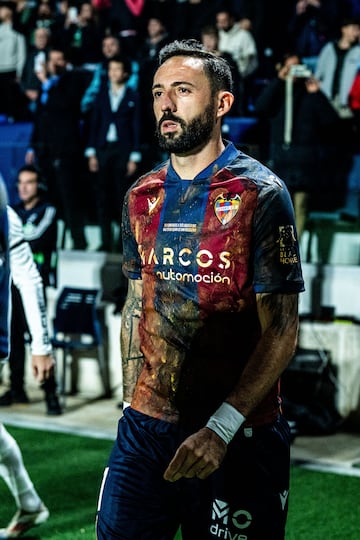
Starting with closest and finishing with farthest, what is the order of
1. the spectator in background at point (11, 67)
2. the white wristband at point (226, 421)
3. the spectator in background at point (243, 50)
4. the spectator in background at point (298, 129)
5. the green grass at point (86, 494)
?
the white wristband at point (226, 421) → the green grass at point (86, 494) → the spectator in background at point (298, 129) → the spectator in background at point (243, 50) → the spectator in background at point (11, 67)

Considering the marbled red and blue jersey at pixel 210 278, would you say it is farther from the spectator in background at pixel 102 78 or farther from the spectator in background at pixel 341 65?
the spectator in background at pixel 102 78

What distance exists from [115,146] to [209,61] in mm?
7645

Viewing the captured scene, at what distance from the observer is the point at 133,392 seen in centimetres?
378

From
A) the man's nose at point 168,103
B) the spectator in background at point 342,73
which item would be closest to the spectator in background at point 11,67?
the spectator in background at point 342,73

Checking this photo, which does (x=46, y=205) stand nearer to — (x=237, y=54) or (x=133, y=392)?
(x=237, y=54)

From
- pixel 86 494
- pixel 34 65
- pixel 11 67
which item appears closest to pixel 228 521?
pixel 86 494

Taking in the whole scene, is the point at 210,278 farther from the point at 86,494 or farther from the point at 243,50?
the point at 243,50

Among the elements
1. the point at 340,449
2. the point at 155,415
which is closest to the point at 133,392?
the point at 155,415

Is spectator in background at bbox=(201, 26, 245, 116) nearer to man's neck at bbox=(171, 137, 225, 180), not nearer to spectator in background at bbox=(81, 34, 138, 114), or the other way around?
spectator in background at bbox=(81, 34, 138, 114)

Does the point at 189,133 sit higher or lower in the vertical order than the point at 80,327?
higher

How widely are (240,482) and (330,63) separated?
27.8 ft

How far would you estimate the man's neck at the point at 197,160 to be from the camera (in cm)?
365

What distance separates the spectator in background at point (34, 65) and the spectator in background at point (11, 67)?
0.22 meters

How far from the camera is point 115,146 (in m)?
11.2
